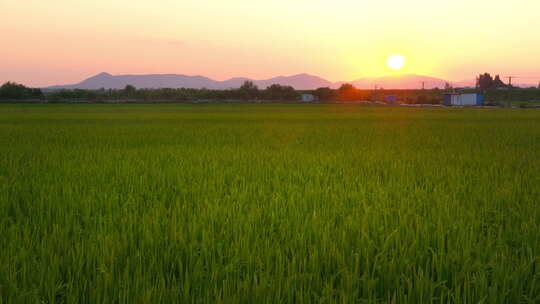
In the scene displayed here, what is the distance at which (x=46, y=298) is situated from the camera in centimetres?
196

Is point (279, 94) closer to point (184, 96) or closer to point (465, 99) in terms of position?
point (184, 96)

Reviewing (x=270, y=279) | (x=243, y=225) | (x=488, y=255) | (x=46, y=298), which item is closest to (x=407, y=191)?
(x=488, y=255)

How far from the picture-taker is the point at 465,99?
180ft

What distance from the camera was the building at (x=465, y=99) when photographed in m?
53.4

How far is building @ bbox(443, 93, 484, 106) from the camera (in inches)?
2101

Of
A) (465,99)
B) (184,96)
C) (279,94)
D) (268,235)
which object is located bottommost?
(268,235)

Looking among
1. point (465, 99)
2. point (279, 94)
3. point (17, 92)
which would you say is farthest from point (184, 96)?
point (465, 99)

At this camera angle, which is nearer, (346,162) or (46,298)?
(46,298)

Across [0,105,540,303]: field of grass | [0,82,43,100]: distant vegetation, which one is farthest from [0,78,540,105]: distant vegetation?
[0,105,540,303]: field of grass

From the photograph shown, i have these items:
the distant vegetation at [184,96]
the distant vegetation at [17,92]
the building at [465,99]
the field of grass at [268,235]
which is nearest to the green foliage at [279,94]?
the distant vegetation at [184,96]

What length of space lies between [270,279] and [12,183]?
13.8 feet

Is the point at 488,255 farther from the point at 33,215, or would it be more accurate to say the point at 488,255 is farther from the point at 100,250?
the point at 33,215

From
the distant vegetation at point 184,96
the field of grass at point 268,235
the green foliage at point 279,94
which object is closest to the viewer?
the field of grass at point 268,235

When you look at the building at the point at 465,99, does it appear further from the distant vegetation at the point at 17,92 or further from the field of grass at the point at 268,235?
the distant vegetation at the point at 17,92
